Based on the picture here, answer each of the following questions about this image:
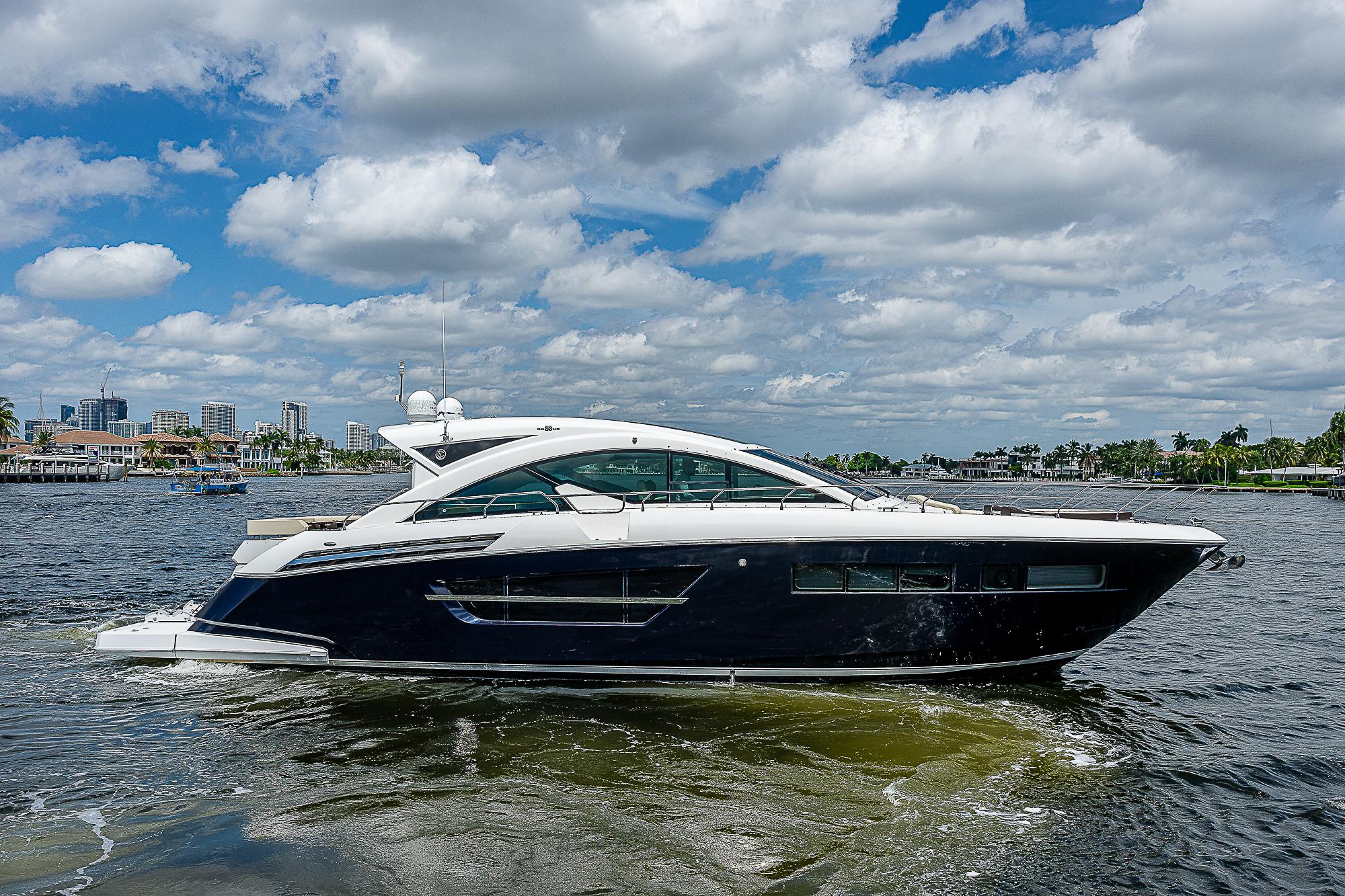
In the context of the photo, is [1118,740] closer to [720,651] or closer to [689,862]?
[720,651]

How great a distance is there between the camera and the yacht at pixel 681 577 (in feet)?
30.9

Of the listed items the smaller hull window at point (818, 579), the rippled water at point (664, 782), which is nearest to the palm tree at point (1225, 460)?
the rippled water at point (664, 782)

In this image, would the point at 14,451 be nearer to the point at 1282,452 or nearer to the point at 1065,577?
the point at 1065,577

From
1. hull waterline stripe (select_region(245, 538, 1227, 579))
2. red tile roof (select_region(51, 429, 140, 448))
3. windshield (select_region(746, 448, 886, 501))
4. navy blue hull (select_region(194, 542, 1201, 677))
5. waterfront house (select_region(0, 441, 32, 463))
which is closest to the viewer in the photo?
hull waterline stripe (select_region(245, 538, 1227, 579))

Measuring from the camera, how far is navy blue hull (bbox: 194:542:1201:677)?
942cm

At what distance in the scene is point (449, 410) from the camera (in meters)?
12.2

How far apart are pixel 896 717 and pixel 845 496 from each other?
2455 mm

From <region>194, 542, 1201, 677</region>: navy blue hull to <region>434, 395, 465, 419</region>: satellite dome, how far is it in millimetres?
2879

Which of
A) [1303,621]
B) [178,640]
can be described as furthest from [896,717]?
[1303,621]

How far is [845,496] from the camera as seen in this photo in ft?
33.0

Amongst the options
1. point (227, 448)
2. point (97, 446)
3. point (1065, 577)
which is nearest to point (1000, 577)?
point (1065, 577)

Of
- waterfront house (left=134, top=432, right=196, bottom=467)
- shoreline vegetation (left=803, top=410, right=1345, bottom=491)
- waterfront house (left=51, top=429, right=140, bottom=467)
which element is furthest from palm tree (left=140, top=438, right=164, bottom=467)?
shoreline vegetation (left=803, top=410, right=1345, bottom=491)

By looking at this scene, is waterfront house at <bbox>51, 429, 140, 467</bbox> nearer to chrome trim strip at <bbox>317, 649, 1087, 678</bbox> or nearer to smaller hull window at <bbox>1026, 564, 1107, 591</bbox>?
chrome trim strip at <bbox>317, 649, 1087, 678</bbox>

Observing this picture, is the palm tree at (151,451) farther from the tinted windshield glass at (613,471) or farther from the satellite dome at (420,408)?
the tinted windshield glass at (613,471)
